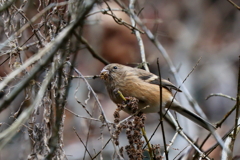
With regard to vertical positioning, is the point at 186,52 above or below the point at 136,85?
above

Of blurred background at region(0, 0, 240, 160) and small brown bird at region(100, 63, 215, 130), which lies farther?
blurred background at region(0, 0, 240, 160)

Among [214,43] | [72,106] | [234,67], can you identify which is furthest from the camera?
[214,43]

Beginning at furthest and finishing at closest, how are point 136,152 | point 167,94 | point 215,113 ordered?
point 215,113 < point 167,94 < point 136,152

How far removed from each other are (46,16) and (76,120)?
26.4 feet

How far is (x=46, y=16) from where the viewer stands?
3490mm

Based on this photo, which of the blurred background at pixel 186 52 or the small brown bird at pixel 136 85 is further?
the blurred background at pixel 186 52

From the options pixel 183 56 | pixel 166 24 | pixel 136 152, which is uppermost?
pixel 166 24

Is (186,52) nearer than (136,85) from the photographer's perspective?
No

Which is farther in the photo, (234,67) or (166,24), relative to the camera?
(166,24)

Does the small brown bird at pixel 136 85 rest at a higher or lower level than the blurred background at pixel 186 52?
lower

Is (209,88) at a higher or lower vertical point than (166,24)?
lower

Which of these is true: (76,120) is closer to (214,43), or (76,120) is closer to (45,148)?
(214,43)

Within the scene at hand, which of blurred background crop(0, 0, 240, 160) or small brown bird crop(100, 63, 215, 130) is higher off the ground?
blurred background crop(0, 0, 240, 160)

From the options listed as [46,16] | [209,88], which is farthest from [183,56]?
[46,16]
